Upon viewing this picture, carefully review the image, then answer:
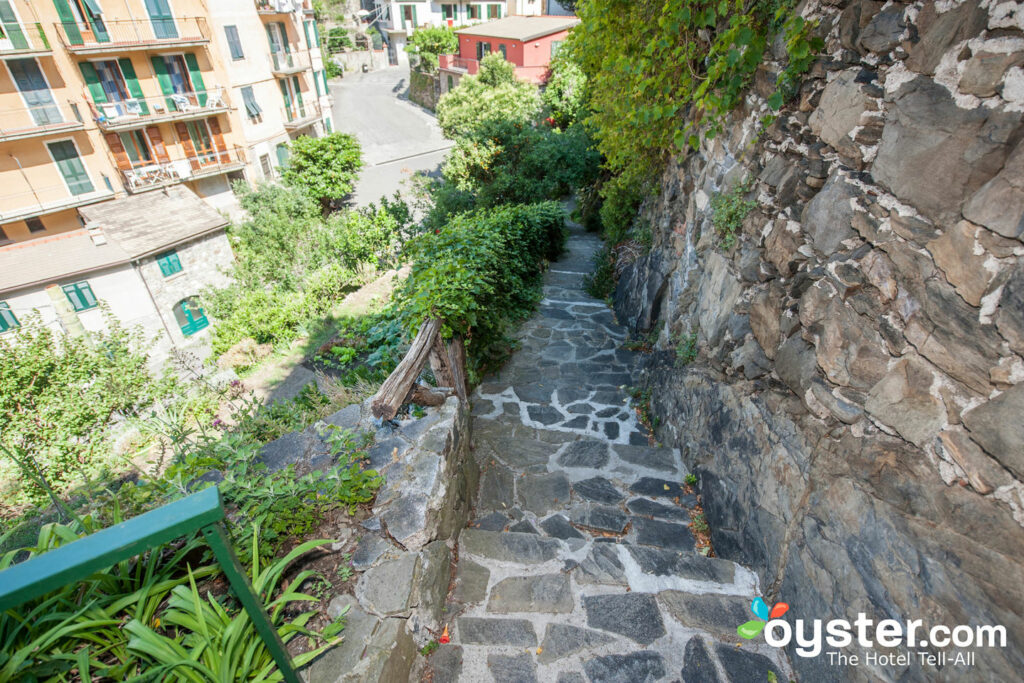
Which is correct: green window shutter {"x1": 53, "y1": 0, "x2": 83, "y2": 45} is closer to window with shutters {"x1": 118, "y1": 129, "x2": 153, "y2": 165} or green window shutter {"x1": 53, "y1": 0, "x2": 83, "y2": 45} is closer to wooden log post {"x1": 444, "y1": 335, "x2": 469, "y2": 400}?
window with shutters {"x1": 118, "y1": 129, "x2": 153, "y2": 165}

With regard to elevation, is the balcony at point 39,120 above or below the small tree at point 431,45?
below

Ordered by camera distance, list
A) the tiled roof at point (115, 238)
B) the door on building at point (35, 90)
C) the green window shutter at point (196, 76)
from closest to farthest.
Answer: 1. the tiled roof at point (115, 238)
2. the door on building at point (35, 90)
3. the green window shutter at point (196, 76)

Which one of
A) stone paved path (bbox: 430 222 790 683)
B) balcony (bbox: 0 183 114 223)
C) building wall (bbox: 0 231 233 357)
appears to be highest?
stone paved path (bbox: 430 222 790 683)

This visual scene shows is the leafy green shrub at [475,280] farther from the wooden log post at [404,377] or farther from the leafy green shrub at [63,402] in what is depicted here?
the leafy green shrub at [63,402]

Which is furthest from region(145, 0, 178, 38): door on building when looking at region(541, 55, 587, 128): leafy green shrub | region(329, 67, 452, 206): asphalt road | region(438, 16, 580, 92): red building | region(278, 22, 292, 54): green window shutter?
region(541, 55, 587, 128): leafy green shrub

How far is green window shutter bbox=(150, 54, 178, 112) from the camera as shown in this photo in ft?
61.8

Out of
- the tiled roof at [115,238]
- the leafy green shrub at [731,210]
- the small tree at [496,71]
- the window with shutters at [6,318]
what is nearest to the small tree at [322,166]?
the tiled roof at [115,238]

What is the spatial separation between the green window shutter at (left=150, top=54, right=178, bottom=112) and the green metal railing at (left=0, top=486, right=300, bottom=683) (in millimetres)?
24126

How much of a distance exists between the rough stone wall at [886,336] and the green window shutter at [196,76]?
76.6 feet

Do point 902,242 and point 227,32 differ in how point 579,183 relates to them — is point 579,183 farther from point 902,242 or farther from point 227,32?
point 227,32

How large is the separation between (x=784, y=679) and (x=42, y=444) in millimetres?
11974

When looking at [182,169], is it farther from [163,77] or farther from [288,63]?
[288,63]

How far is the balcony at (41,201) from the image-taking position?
639 inches

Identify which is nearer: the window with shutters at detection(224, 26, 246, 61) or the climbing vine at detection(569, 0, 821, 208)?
the climbing vine at detection(569, 0, 821, 208)
